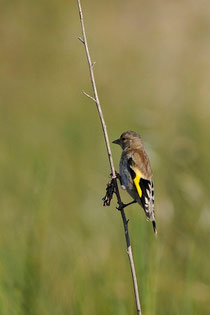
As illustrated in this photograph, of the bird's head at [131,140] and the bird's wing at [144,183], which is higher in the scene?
→ the bird's head at [131,140]

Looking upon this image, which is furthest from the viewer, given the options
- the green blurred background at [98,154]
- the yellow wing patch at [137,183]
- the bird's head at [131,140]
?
the bird's head at [131,140]

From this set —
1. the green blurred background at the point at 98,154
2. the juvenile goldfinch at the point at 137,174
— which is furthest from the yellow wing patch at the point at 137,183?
the green blurred background at the point at 98,154

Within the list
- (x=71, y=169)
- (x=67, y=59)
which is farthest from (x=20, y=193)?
(x=67, y=59)

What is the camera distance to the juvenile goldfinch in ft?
12.0

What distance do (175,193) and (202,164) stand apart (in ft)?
1.09

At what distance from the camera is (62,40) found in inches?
477

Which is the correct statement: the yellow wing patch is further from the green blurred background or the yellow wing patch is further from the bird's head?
the bird's head

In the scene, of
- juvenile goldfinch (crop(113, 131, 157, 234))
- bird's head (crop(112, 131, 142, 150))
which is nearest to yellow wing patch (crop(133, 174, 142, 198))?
juvenile goldfinch (crop(113, 131, 157, 234))

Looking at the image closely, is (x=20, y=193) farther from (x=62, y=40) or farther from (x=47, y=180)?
(x=62, y=40)

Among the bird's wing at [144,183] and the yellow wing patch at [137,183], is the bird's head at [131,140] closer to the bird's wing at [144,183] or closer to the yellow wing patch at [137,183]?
the bird's wing at [144,183]

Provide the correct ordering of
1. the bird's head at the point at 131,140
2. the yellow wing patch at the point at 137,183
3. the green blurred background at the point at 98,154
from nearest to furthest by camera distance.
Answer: the green blurred background at the point at 98,154, the yellow wing patch at the point at 137,183, the bird's head at the point at 131,140

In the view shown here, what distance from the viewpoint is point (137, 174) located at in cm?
382

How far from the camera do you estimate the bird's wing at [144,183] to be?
11.8ft

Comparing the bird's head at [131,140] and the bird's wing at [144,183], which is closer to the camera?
the bird's wing at [144,183]
